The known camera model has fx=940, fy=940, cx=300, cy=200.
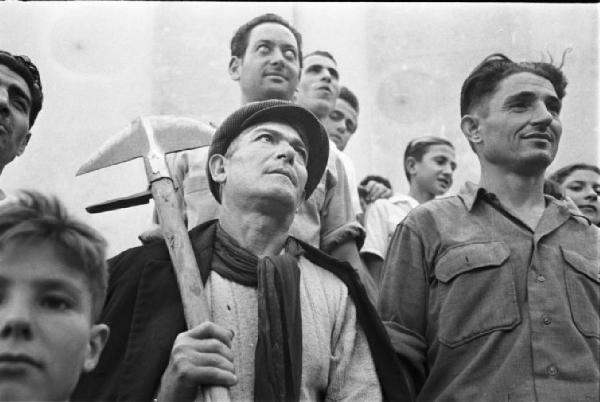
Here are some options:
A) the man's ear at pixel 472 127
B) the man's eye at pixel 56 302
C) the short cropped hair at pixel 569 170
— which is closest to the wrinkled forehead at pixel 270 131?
the man's ear at pixel 472 127

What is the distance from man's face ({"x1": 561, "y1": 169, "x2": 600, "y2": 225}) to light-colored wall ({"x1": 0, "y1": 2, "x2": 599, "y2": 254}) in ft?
5.95

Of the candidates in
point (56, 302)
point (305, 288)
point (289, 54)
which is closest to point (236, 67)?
point (289, 54)

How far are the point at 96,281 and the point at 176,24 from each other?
5.09 metres

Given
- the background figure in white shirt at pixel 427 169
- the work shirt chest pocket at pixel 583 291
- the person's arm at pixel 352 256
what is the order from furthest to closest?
the background figure in white shirt at pixel 427 169
the person's arm at pixel 352 256
the work shirt chest pocket at pixel 583 291

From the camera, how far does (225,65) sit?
7.36 metres

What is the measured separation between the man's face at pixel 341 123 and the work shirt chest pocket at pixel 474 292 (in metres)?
2.50

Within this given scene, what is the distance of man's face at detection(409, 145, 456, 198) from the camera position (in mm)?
6355

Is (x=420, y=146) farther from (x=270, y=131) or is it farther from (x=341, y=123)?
(x=270, y=131)

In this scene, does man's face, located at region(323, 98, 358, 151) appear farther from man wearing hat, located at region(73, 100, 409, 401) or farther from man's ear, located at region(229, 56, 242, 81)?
man wearing hat, located at region(73, 100, 409, 401)

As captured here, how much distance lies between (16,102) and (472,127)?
73.7 inches

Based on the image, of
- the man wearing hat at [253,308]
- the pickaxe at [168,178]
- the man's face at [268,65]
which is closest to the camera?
the man wearing hat at [253,308]

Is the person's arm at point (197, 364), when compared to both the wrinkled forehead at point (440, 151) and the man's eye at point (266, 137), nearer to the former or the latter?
the man's eye at point (266, 137)

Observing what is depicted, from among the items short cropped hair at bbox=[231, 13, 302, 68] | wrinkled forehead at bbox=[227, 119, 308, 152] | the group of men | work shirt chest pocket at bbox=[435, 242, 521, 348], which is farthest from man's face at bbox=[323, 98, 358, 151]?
work shirt chest pocket at bbox=[435, 242, 521, 348]

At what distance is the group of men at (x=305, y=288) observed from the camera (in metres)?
2.53
